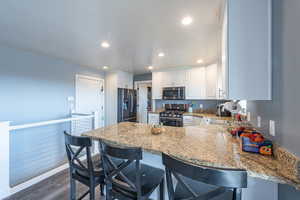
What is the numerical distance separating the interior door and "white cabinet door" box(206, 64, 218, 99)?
139 inches

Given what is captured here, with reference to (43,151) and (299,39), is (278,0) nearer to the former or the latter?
(299,39)

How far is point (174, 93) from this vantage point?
436 cm

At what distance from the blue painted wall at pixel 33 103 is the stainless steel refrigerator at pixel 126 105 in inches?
63.3

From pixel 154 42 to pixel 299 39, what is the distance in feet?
6.36

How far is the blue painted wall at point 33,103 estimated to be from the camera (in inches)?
104

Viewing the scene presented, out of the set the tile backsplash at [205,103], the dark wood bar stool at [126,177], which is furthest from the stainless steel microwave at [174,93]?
the dark wood bar stool at [126,177]

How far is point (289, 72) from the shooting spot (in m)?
0.88

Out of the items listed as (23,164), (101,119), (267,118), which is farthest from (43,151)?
(267,118)

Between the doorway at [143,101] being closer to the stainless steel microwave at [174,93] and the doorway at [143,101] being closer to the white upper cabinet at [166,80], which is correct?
the white upper cabinet at [166,80]

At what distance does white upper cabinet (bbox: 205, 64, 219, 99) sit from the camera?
12.0ft

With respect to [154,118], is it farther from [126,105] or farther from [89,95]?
[89,95]

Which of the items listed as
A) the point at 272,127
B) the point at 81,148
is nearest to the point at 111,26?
the point at 81,148

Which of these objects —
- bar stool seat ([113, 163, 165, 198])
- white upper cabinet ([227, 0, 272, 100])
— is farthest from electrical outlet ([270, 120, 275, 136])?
bar stool seat ([113, 163, 165, 198])

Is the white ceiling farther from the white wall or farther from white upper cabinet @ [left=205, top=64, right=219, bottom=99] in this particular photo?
the white wall
